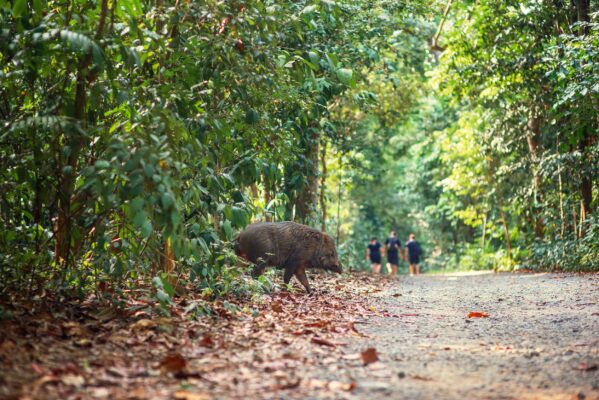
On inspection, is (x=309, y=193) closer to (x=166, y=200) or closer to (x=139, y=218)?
(x=139, y=218)

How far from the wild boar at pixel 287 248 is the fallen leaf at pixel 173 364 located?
6.18m

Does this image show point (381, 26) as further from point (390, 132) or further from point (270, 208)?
point (390, 132)

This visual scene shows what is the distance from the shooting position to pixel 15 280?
775cm

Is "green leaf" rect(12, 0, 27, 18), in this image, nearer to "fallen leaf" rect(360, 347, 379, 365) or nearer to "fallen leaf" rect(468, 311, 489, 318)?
"fallen leaf" rect(360, 347, 379, 365)

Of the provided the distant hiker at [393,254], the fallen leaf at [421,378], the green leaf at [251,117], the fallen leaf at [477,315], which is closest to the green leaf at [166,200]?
the fallen leaf at [421,378]

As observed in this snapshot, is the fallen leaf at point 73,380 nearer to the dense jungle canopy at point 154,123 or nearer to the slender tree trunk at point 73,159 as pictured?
the dense jungle canopy at point 154,123

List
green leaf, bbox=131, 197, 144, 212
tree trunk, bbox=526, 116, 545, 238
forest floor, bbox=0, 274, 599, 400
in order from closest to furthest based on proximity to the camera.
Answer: forest floor, bbox=0, 274, 599, 400 < green leaf, bbox=131, 197, 144, 212 < tree trunk, bbox=526, 116, 545, 238

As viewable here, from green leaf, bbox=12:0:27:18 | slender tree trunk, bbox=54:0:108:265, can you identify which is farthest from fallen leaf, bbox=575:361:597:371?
green leaf, bbox=12:0:27:18

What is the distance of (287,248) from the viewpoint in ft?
43.0

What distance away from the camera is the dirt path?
207 inches

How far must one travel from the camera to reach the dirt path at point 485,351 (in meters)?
5.26

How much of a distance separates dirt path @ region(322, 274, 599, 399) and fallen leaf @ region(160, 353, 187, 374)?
118cm

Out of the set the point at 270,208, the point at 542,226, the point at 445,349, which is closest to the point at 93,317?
the point at 445,349

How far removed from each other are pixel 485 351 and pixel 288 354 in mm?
1984
